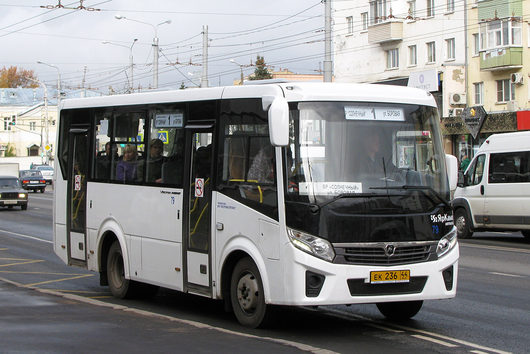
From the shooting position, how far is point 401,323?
32.4 feet

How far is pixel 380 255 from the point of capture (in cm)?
882

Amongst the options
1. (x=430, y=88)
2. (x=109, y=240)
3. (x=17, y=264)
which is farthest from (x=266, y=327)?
(x=430, y=88)

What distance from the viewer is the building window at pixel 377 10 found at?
184ft

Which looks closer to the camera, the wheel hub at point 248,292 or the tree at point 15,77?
the wheel hub at point 248,292

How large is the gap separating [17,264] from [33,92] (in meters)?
111

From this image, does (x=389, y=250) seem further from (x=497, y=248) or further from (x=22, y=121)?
(x=22, y=121)

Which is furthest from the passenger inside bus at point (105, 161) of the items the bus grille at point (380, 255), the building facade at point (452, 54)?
the building facade at point (452, 54)

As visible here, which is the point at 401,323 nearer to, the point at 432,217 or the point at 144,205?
the point at 432,217

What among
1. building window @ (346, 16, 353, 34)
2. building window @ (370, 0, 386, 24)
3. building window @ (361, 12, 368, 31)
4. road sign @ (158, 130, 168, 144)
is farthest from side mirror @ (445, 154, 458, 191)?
building window @ (346, 16, 353, 34)

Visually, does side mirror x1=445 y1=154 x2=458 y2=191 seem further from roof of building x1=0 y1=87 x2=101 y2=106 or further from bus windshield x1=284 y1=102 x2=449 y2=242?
roof of building x1=0 y1=87 x2=101 y2=106

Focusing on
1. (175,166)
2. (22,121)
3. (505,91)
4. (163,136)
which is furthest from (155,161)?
(22,121)

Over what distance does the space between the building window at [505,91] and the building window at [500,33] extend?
78.8 inches

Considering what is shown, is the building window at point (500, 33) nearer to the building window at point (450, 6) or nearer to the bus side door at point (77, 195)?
the building window at point (450, 6)

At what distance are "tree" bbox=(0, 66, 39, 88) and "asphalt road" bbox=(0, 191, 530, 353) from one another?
373 feet
